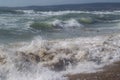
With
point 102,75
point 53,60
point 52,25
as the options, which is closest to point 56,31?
point 52,25

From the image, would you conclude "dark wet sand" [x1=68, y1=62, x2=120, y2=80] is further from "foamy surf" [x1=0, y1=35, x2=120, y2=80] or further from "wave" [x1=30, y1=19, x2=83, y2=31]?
"wave" [x1=30, y1=19, x2=83, y2=31]

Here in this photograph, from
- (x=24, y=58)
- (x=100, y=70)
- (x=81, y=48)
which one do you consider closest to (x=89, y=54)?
(x=81, y=48)

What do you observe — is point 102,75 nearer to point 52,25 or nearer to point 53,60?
point 53,60

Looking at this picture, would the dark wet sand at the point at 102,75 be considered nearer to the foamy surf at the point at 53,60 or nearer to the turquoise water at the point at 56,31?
the foamy surf at the point at 53,60

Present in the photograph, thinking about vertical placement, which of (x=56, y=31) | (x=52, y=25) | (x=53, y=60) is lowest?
(x=52, y=25)

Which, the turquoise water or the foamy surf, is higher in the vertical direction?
the foamy surf

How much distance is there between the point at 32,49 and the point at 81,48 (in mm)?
1330

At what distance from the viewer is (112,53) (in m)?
8.78

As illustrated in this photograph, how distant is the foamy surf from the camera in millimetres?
7219

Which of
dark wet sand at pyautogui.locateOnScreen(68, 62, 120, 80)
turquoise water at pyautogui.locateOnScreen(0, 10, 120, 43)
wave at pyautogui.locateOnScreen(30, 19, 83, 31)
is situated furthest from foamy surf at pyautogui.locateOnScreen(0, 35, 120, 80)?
wave at pyautogui.locateOnScreen(30, 19, 83, 31)

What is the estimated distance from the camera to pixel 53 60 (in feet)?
26.4

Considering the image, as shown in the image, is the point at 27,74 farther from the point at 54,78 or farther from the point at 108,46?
the point at 108,46

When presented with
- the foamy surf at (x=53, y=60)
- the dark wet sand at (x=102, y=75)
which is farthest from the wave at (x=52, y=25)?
the dark wet sand at (x=102, y=75)

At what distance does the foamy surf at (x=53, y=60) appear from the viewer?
284 inches
